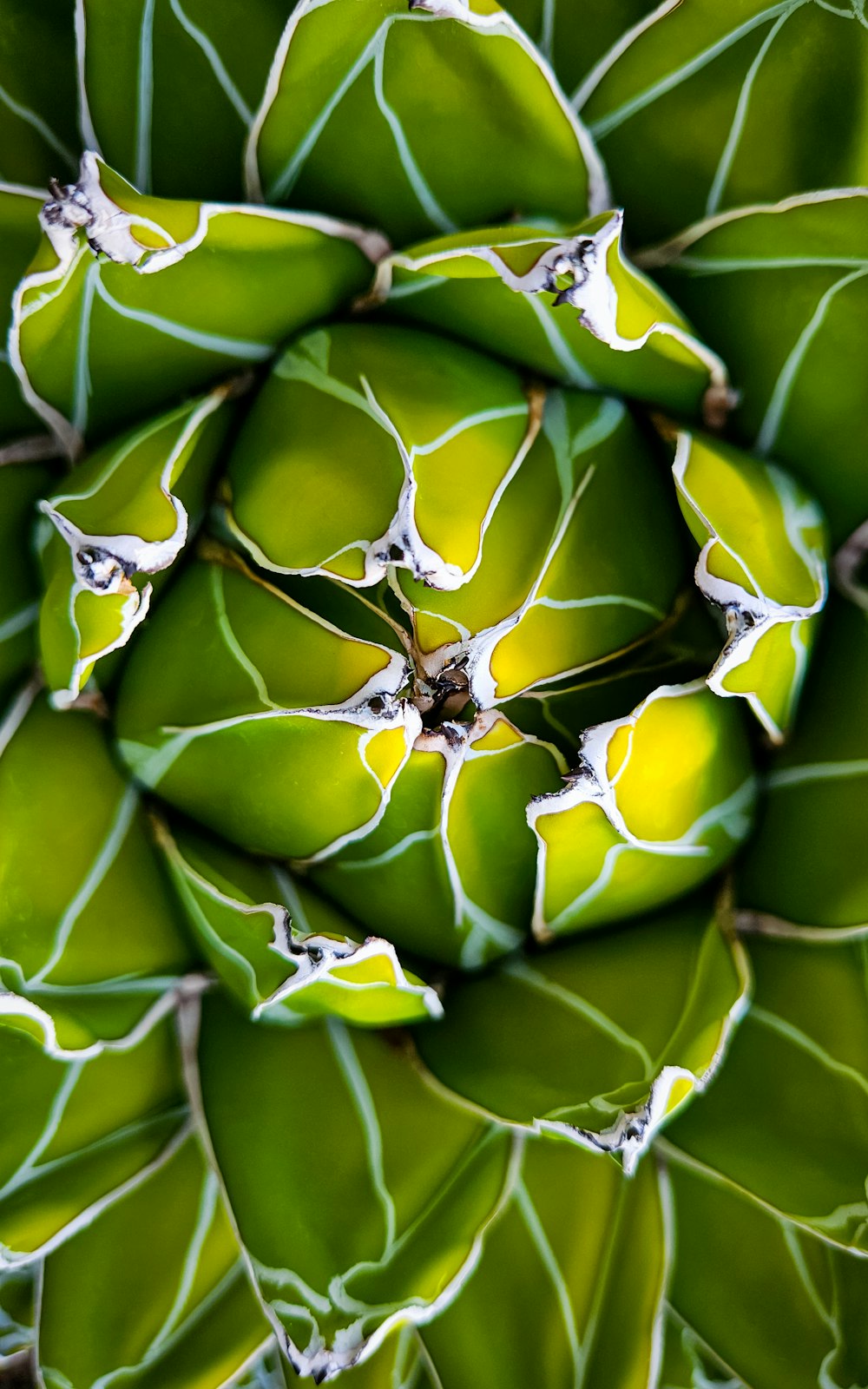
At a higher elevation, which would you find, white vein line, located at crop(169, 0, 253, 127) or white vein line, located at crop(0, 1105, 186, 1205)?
white vein line, located at crop(169, 0, 253, 127)

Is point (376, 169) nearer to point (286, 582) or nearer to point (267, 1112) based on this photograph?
point (286, 582)

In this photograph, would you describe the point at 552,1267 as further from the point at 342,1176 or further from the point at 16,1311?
the point at 16,1311

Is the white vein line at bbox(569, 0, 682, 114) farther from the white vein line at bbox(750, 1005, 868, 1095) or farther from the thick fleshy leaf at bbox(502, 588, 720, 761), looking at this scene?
the white vein line at bbox(750, 1005, 868, 1095)

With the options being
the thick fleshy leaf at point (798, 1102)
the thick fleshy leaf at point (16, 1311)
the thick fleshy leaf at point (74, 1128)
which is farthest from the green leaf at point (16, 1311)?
the thick fleshy leaf at point (798, 1102)

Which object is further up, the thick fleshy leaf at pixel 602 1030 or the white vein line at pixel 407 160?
the white vein line at pixel 407 160

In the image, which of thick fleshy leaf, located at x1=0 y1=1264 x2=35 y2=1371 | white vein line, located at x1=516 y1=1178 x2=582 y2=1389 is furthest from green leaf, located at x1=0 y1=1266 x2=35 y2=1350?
white vein line, located at x1=516 y1=1178 x2=582 y2=1389

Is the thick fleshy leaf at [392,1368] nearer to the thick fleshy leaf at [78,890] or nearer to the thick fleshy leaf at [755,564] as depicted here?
the thick fleshy leaf at [78,890]

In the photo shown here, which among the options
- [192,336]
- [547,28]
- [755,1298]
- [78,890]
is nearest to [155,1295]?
[78,890]

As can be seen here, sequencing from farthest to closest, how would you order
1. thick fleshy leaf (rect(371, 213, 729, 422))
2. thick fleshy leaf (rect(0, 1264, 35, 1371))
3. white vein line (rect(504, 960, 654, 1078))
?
thick fleshy leaf (rect(0, 1264, 35, 1371)) < white vein line (rect(504, 960, 654, 1078)) < thick fleshy leaf (rect(371, 213, 729, 422))
